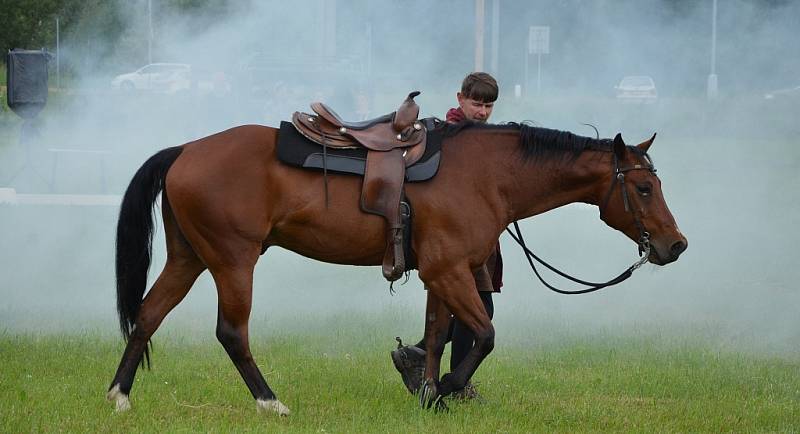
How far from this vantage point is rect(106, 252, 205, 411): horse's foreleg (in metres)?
5.66

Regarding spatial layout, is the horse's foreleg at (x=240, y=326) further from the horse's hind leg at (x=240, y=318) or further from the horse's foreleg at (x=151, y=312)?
the horse's foreleg at (x=151, y=312)

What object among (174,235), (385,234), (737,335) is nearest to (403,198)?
(385,234)

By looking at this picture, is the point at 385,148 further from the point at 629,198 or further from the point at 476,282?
the point at 629,198

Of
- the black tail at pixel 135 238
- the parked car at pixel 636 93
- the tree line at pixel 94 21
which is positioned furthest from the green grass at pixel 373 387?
the parked car at pixel 636 93

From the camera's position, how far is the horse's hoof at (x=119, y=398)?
5602 millimetres

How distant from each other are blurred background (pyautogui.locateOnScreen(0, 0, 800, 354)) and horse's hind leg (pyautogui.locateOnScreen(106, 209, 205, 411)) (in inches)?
81.8

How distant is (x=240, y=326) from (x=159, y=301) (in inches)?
18.5

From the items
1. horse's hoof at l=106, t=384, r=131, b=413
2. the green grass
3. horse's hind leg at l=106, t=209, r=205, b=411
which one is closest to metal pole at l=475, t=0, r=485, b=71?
the green grass

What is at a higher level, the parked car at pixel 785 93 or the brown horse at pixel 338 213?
the parked car at pixel 785 93

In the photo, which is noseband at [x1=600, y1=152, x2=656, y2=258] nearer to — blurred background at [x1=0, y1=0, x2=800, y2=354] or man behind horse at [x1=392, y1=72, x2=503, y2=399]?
man behind horse at [x1=392, y1=72, x2=503, y2=399]

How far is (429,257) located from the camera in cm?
559

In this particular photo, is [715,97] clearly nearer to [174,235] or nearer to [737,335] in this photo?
[737,335]

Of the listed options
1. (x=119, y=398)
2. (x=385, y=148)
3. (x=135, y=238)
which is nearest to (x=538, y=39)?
(x=385, y=148)

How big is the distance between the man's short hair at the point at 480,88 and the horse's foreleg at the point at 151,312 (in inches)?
66.8
